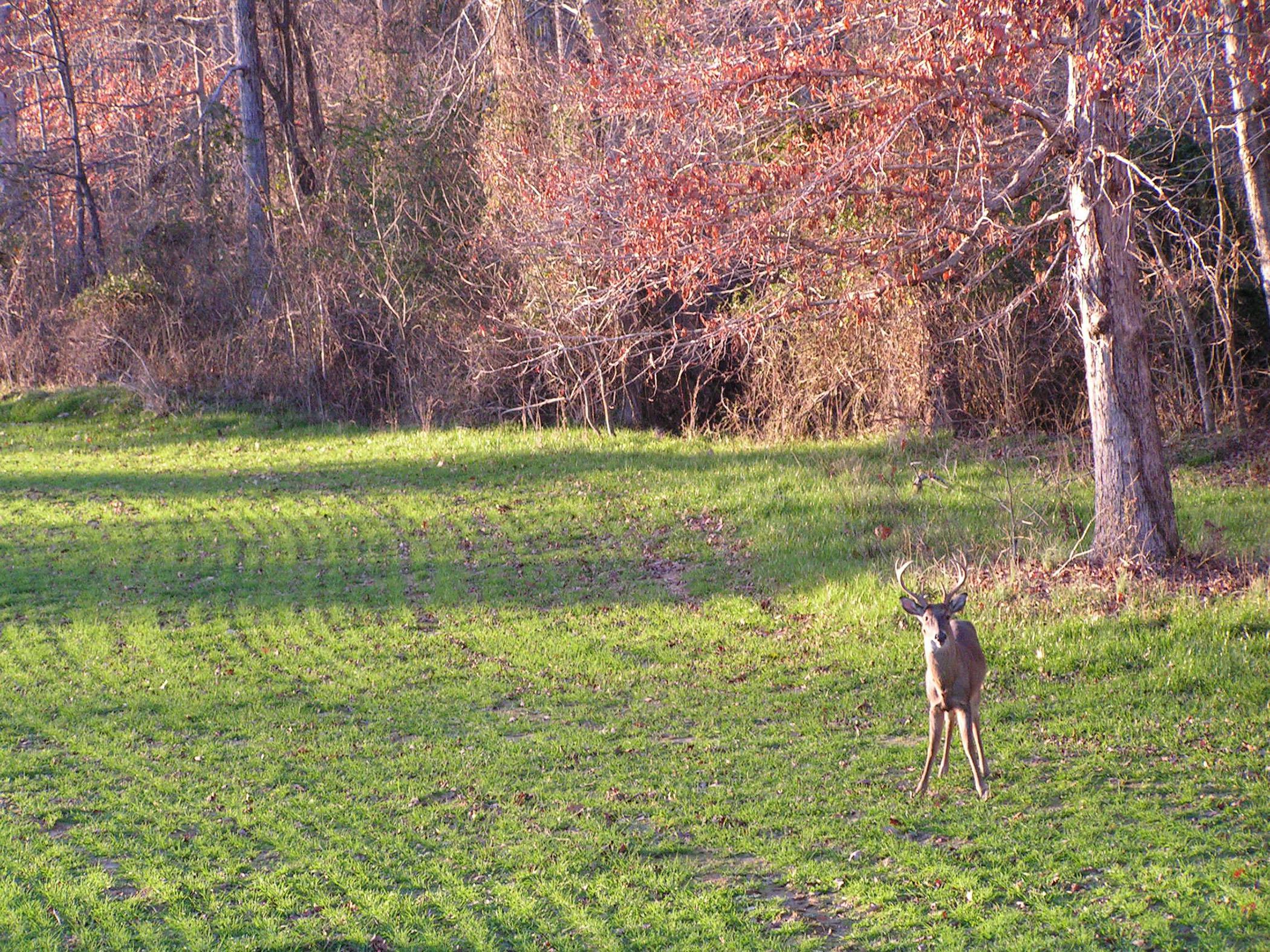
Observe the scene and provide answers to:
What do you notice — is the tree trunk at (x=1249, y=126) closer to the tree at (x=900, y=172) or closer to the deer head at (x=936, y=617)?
the tree at (x=900, y=172)

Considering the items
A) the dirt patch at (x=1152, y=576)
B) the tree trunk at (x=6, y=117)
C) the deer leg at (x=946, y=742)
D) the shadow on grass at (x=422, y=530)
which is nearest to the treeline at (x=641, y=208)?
the tree trunk at (x=6, y=117)

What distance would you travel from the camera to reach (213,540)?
16406 mm

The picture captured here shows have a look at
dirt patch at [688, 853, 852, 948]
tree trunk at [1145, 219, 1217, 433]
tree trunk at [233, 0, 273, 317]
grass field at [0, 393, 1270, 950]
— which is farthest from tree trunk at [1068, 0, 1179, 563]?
tree trunk at [233, 0, 273, 317]

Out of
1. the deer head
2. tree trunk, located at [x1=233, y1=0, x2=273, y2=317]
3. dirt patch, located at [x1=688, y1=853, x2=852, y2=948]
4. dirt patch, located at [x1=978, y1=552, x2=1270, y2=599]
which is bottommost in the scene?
dirt patch, located at [x1=688, y1=853, x2=852, y2=948]

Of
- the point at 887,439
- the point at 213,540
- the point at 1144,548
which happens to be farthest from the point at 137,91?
the point at 1144,548

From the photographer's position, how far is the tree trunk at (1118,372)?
11656 mm

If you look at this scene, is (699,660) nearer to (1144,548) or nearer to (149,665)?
(1144,548)

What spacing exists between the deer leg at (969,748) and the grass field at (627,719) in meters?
0.16

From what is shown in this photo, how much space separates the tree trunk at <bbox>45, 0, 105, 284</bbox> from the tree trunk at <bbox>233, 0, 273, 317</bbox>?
15.3 ft

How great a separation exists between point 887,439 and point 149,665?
1215 centimetres

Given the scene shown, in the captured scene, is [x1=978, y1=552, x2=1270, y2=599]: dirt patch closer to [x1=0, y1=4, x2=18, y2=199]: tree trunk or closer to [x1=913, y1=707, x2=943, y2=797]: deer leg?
[x1=913, y1=707, x2=943, y2=797]: deer leg

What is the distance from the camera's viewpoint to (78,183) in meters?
30.2

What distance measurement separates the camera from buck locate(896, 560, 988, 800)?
728cm

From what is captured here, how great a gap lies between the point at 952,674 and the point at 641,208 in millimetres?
6115
